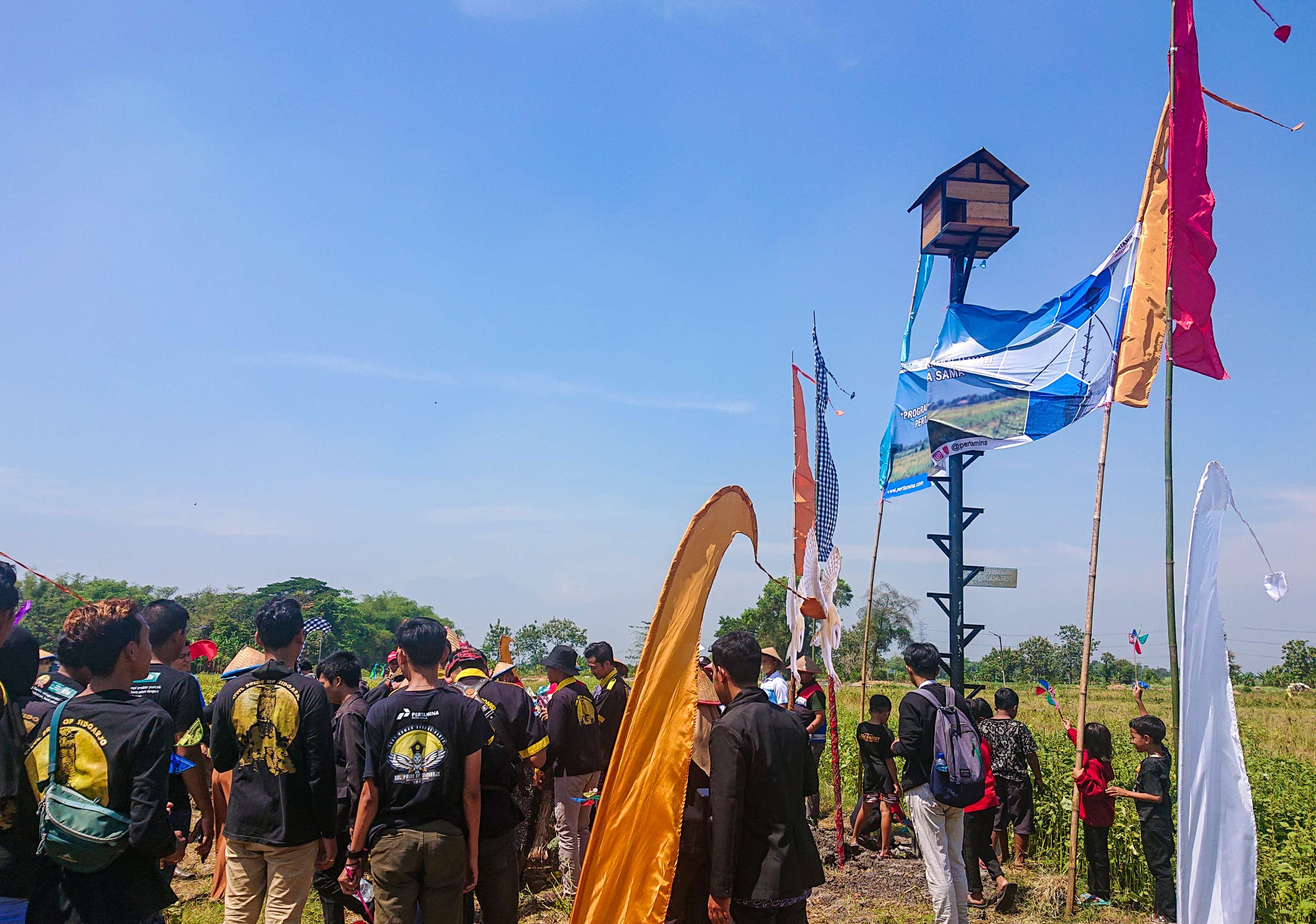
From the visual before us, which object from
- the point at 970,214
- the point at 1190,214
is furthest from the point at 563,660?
the point at 970,214

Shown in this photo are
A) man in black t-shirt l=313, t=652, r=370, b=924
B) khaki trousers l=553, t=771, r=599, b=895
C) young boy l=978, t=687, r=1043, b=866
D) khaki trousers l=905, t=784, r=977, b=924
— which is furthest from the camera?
young boy l=978, t=687, r=1043, b=866

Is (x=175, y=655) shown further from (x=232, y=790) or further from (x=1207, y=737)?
(x=1207, y=737)

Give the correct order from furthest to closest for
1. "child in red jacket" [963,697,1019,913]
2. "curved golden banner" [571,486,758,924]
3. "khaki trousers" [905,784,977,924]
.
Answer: "child in red jacket" [963,697,1019,913] < "khaki trousers" [905,784,977,924] < "curved golden banner" [571,486,758,924]

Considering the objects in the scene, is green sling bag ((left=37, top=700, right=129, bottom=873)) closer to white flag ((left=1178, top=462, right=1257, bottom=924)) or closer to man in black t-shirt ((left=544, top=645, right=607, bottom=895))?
man in black t-shirt ((left=544, top=645, right=607, bottom=895))

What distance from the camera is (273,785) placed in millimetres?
4090

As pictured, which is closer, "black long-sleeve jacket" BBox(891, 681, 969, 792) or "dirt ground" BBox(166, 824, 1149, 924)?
"black long-sleeve jacket" BBox(891, 681, 969, 792)

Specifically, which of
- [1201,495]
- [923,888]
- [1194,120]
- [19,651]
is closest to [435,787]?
[19,651]

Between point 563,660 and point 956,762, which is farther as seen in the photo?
point 563,660

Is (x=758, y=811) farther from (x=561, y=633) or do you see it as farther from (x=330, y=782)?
(x=561, y=633)

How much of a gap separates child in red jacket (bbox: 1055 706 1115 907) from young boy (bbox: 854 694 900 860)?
5.43 feet

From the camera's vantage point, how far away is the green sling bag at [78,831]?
10.3 ft

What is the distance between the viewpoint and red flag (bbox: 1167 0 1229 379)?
633 centimetres

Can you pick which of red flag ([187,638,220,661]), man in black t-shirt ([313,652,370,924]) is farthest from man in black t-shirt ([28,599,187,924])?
red flag ([187,638,220,661])

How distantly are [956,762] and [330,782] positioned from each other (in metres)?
3.80
